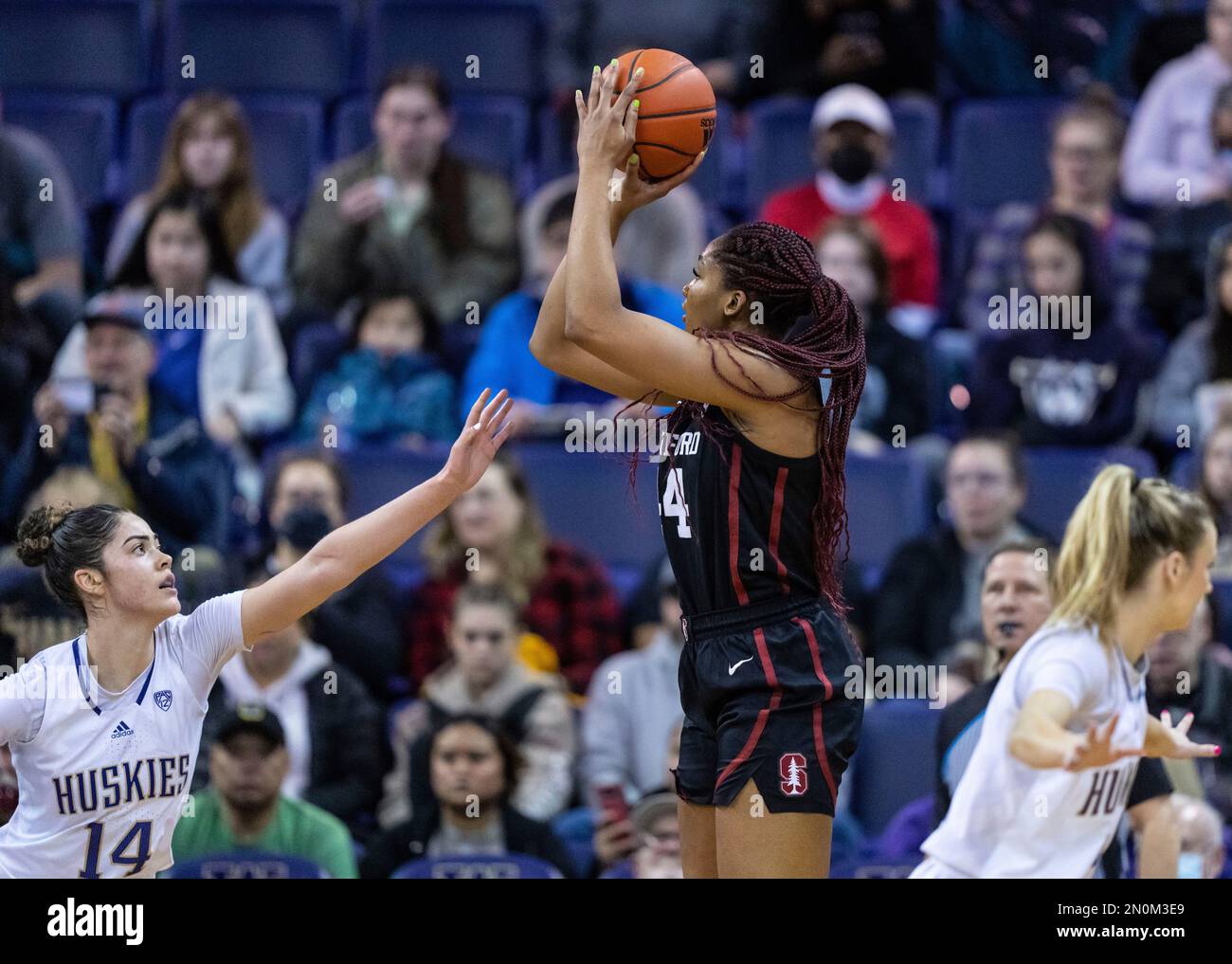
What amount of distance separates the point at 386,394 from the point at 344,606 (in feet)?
3.68

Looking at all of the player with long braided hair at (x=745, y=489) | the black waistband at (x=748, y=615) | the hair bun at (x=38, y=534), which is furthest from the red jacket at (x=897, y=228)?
the hair bun at (x=38, y=534)

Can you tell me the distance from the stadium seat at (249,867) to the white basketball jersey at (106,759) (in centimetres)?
136

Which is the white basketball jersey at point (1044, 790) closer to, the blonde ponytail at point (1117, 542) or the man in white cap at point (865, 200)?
the blonde ponytail at point (1117, 542)

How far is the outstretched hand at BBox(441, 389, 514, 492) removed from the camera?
3.97 meters

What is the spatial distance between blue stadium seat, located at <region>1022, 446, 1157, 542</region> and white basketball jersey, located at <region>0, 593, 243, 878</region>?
377 cm

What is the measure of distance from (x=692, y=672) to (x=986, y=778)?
806 mm

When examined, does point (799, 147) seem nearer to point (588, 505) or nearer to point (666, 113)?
point (588, 505)

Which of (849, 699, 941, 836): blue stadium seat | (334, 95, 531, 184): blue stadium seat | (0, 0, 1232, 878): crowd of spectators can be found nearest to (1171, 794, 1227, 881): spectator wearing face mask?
(0, 0, 1232, 878): crowd of spectators

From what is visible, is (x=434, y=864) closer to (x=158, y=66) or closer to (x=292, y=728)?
(x=292, y=728)

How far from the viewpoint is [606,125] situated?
381 cm

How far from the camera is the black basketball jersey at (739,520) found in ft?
12.7

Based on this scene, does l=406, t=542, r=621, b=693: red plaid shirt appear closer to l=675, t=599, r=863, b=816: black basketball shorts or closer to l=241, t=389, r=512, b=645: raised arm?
l=241, t=389, r=512, b=645: raised arm

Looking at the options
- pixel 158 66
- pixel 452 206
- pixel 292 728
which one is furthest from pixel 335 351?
pixel 158 66

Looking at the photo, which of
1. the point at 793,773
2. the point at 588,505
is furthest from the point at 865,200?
the point at 793,773
